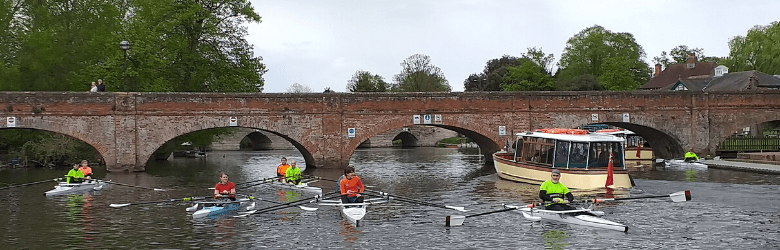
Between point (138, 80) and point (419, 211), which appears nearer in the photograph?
→ point (419, 211)

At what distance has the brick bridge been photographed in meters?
34.2

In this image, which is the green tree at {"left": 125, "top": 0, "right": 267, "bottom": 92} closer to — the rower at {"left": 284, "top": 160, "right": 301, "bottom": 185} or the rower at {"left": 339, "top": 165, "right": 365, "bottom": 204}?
the rower at {"left": 284, "top": 160, "right": 301, "bottom": 185}

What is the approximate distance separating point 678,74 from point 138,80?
6159cm

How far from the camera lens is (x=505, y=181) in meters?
31.0

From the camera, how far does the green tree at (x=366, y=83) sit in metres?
84.4

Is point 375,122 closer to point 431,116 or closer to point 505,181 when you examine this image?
point 431,116

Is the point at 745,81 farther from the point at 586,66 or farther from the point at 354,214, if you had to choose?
the point at 354,214

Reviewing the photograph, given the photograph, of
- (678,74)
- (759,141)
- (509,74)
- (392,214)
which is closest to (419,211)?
(392,214)

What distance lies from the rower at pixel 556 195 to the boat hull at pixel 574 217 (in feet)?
0.59

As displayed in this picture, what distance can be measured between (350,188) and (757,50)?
201ft

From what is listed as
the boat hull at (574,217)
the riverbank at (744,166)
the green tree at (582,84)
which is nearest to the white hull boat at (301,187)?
the boat hull at (574,217)

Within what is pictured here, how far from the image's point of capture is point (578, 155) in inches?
1062

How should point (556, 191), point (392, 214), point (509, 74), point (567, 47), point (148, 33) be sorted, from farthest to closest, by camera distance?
point (567, 47)
point (509, 74)
point (148, 33)
point (392, 214)
point (556, 191)

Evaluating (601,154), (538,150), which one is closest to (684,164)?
(538,150)
